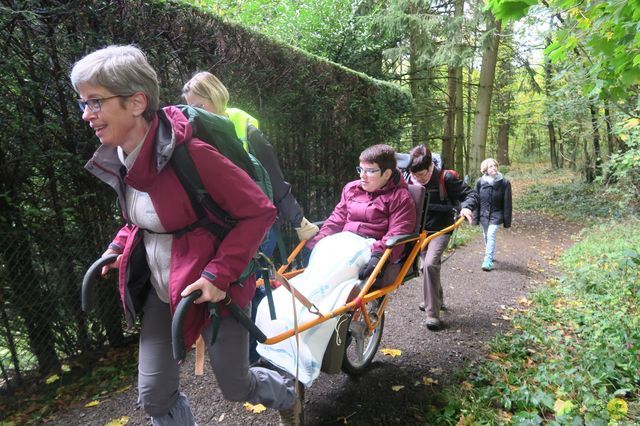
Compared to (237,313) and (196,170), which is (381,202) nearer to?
(237,313)

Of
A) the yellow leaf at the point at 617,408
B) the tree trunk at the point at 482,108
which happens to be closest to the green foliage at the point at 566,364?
the yellow leaf at the point at 617,408


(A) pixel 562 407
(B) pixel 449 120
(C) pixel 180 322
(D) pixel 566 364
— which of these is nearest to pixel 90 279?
(C) pixel 180 322

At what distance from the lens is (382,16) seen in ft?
38.0

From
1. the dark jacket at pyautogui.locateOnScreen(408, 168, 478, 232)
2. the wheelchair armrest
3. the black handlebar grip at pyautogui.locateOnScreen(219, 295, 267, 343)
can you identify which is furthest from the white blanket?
the dark jacket at pyautogui.locateOnScreen(408, 168, 478, 232)

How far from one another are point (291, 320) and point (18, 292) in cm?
245

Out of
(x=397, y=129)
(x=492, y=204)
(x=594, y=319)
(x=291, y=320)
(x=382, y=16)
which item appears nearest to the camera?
(x=291, y=320)

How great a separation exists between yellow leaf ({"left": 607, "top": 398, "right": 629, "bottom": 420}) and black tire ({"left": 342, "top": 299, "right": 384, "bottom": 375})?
1.69 metres

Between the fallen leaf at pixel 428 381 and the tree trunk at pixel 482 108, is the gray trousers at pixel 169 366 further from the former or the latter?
the tree trunk at pixel 482 108

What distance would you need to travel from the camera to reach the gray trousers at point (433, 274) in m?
4.44

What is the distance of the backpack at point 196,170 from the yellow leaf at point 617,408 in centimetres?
259

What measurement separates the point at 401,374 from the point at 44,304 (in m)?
3.15

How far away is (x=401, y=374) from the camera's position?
3553 mm

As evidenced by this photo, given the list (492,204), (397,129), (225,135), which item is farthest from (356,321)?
(397,129)

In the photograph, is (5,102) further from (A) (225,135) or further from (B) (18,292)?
(A) (225,135)
